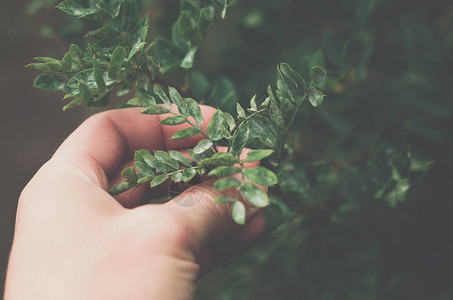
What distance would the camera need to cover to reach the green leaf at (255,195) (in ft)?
2.01

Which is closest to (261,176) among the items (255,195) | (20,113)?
(255,195)

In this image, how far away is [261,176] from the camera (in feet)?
2.10

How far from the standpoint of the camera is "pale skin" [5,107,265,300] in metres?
0.65

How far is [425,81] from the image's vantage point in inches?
38.3

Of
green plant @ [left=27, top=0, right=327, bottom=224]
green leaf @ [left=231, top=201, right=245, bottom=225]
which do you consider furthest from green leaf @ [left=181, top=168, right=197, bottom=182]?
green leaf @ [left=231, top=201, right=245, bottom=225]

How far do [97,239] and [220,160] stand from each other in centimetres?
23

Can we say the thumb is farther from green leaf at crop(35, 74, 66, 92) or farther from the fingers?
green leaf at crop(35, 74, 66, 92)

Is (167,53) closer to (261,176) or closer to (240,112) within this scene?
(240,112)

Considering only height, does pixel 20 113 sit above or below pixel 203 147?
below

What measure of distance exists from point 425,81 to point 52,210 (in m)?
0.82

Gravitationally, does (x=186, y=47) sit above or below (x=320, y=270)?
above

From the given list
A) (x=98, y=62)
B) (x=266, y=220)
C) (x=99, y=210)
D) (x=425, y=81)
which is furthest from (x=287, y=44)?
(x=99, y=210)

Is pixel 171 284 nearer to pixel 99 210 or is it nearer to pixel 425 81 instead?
pixel 99 210

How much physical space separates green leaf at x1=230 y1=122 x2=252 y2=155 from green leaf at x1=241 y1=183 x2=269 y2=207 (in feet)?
0.24
